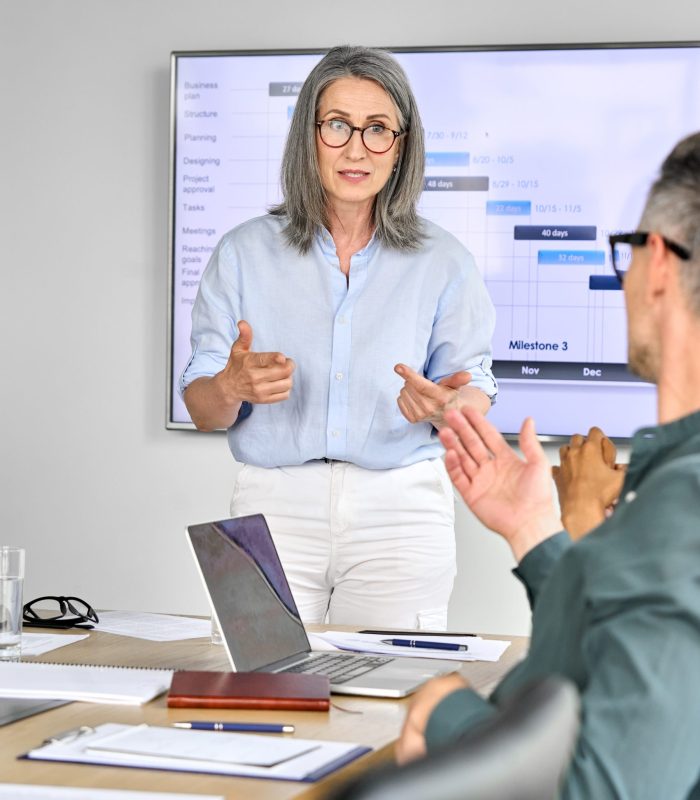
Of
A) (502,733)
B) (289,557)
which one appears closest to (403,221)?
(289,557)

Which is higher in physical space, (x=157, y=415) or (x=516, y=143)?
(x=516, y=143)

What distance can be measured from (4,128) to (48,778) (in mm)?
3064

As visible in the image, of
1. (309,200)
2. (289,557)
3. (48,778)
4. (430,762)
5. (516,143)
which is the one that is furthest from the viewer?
(516,143)

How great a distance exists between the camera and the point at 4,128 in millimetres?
3953

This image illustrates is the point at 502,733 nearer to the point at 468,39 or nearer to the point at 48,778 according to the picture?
the point at 48,778

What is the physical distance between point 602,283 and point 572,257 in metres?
0.12

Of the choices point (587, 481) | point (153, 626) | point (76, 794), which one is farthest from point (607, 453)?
point (76, 794)

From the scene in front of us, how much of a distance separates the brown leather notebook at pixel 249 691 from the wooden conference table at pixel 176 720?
1 cm

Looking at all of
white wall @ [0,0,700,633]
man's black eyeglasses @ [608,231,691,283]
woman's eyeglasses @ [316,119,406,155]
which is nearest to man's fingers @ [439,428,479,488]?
man's black eyeglasses @ [608,231,691,283]

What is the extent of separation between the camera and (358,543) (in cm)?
250

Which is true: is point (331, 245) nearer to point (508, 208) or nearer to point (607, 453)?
point (607, 453)

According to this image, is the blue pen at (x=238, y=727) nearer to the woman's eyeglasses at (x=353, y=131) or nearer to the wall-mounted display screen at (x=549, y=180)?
the woman's eyeglasses at (x=353, y=131)

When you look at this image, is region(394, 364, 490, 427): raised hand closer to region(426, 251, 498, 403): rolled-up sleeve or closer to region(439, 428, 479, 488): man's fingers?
region(426, 251, 498, 403): rolled-up sleeve

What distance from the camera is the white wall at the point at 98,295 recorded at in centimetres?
383
